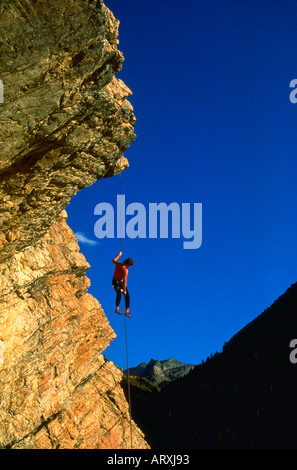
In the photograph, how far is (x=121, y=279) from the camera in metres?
14.5

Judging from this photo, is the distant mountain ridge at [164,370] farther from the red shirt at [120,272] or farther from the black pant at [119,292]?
the red shirt at [120,272]

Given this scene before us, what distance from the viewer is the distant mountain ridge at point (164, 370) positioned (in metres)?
68.2

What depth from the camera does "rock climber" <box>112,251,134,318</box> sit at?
46.4 ft

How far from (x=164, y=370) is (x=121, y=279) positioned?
6506 cm

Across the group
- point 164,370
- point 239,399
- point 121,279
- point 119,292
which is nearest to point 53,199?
point 121,279

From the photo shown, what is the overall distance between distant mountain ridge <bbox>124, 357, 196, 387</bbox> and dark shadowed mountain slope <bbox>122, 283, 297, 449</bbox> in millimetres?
21279

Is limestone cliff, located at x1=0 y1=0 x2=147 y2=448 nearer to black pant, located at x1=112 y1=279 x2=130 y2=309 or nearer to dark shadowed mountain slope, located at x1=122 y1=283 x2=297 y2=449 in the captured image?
black pant, located at x1=112 y1=279 x2=130 y2=309

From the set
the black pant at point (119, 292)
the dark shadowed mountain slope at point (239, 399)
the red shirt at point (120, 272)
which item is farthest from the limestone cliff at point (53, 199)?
the dark shadowed mountain slope at point (239, 399)

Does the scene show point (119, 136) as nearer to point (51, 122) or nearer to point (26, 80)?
point (51, 122)

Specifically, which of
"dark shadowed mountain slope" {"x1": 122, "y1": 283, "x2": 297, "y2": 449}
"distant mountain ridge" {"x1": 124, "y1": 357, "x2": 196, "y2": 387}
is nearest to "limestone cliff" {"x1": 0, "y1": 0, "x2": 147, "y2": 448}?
"dark shadowed mountain slope" {"x1": 122, "y1": 283, "x2": 297, "y2": 449}

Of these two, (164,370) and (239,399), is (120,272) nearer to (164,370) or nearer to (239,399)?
(239,399)

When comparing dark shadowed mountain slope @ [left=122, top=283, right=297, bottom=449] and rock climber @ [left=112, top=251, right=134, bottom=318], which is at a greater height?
rock climber @ [left=112, top=251, right=134, bottom=318]

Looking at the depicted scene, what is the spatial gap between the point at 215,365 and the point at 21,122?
1744 inches

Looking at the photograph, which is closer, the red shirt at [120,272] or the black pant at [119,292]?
the red shirt at [120,272]
